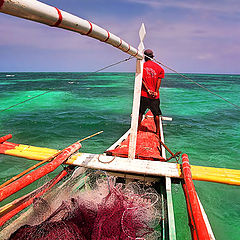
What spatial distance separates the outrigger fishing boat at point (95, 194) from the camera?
1603mm

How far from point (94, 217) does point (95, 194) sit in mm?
565

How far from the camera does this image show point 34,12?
3.23 feet

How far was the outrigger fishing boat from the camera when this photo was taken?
1603 millimetres

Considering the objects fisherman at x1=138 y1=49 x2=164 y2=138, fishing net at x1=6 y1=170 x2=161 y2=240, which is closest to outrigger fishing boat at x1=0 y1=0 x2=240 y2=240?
fishing net at x1=6 y1=170 x2=161 y2=240

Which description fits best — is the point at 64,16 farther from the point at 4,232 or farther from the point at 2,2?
the point at 4,232

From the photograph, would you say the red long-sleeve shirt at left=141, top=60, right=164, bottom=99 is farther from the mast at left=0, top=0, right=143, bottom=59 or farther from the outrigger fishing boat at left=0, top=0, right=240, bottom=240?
the mast at left=0, top=0, right=143, bottom=59

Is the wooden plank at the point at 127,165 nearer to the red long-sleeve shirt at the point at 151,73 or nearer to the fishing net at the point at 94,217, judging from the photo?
the fishing net at the point at 94,217

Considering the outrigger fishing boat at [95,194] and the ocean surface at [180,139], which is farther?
the ocean surface at [180,139]

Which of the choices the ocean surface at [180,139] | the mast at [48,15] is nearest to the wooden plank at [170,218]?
the ocean surface at [180,139]

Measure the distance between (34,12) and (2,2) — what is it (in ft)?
0.63

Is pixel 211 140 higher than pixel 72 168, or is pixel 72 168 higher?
pixel 72 168

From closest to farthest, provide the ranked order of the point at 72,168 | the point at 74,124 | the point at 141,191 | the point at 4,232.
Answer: the point at 4,232, the point at 141,191, the point at 72,168, the point at 74,124

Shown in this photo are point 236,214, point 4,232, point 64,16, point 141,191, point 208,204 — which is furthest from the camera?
point 208,204

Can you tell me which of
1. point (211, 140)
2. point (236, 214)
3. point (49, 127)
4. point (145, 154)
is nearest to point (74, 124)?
point (49, 127)
